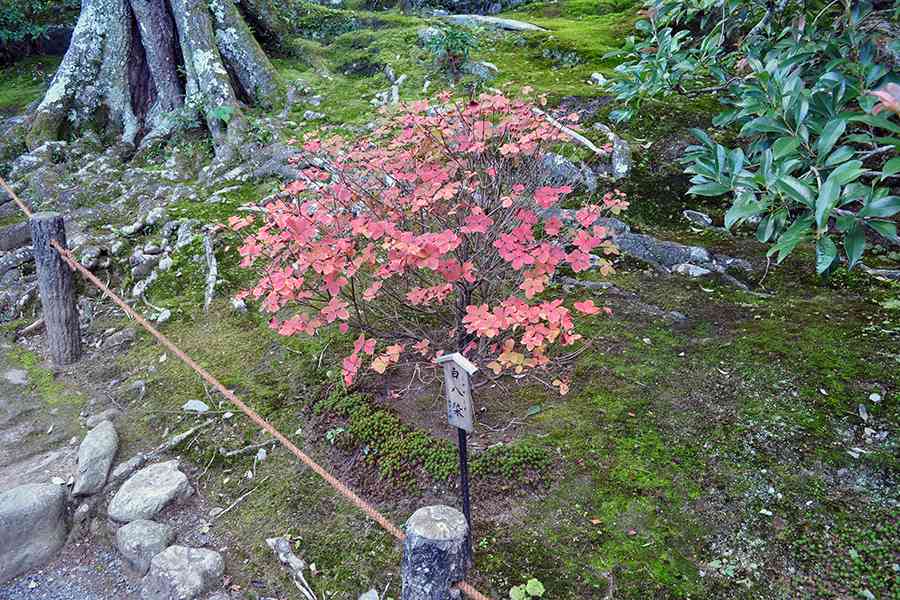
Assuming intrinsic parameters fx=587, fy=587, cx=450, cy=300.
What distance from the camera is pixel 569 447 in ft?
9.47

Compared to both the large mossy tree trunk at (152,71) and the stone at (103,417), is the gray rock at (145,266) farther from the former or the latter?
the large mossy tree trunk at (152,71)

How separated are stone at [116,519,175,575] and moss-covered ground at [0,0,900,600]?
249mm

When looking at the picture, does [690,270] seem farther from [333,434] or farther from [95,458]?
[95,458]

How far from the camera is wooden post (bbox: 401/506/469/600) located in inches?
72.3

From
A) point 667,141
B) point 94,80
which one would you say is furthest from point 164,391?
point 94,80

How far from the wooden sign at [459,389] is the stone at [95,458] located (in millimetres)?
2169

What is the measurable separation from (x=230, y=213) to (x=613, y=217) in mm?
3579

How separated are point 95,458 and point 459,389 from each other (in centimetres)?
231

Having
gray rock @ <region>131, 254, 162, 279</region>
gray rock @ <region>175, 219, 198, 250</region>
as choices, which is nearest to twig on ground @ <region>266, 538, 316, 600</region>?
gray rock @ <region>131, 254, 162, 279</region>

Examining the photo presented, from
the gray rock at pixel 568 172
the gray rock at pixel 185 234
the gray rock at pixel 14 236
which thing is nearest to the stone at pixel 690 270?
the gray rock at pixel 568 172

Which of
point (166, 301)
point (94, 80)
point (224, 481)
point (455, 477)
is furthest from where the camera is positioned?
point (94, 80)

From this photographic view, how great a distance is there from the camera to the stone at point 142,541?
8.75 ft

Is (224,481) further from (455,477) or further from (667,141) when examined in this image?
(667,141)

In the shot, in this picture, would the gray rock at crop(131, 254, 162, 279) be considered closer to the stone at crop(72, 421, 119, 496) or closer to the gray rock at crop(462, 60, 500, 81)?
the stone at crop(72, 421, 119, 496)
